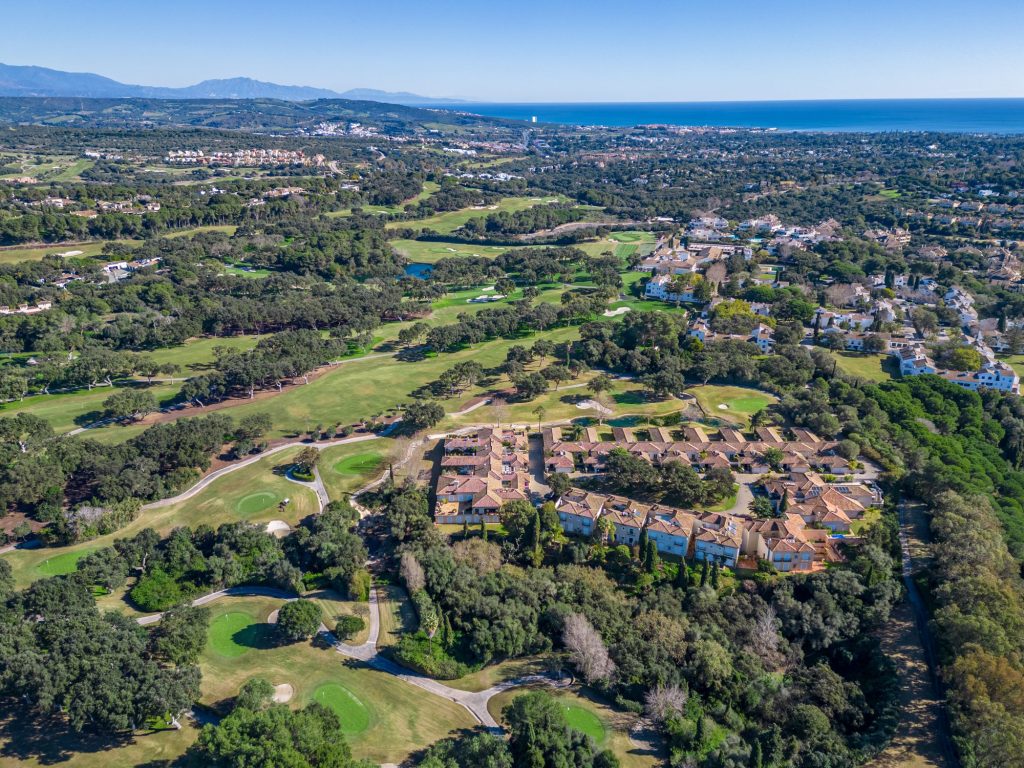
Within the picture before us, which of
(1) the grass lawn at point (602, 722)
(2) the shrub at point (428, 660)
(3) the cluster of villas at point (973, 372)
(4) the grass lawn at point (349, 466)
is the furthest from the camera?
(3) the cluster of villas at point (973, 372)

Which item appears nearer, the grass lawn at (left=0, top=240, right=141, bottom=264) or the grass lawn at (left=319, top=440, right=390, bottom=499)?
the grass lawn at (left=319, top=440, right=390, bottom=499)

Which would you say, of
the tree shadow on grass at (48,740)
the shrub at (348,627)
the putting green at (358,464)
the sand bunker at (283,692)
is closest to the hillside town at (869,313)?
Result: the putting green at (358,464)

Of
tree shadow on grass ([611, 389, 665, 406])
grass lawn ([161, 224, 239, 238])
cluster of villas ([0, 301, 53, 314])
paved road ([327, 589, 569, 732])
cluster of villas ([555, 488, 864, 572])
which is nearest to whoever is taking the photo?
paved road ([327, 589, 569, 732])

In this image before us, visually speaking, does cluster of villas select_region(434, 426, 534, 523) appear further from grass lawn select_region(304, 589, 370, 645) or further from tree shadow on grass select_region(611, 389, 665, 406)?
tree shadow on grass select_region(611, 389, 665, 406)

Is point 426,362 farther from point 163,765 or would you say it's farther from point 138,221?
point 138,221

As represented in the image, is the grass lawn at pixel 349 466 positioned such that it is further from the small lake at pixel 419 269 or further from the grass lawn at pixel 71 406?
the small lake at pixel 419 269

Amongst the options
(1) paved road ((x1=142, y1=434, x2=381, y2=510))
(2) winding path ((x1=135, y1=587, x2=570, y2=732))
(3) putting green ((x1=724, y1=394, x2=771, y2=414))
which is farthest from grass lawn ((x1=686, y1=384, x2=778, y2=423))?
(2) winding path ((x1=135, y1=587, x2=570, y2=732))
